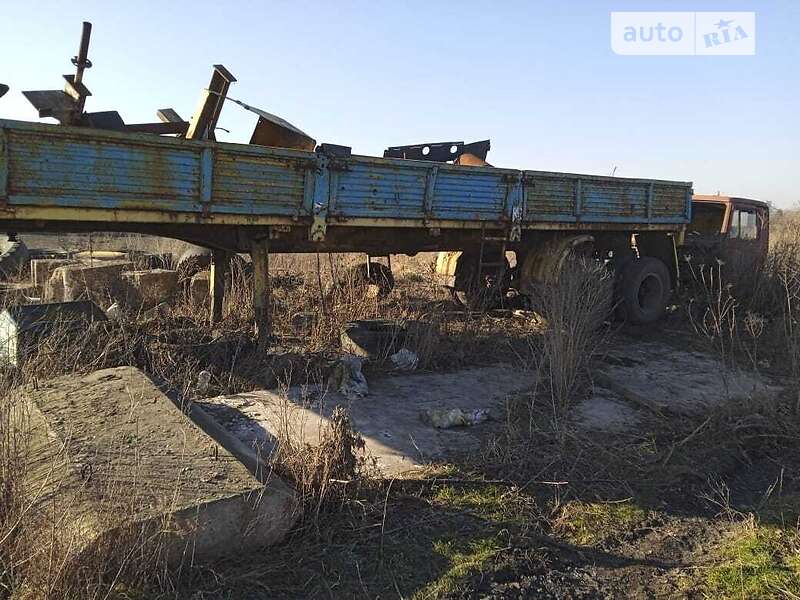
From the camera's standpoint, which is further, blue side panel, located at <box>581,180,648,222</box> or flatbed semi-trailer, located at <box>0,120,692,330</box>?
blue side panel, located at <box>581,180,648,222</box>

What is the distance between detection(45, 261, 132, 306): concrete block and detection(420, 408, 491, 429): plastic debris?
4.82 metres

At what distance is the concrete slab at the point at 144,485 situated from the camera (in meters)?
2.35

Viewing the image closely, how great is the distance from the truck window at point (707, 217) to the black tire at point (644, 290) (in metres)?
1.78

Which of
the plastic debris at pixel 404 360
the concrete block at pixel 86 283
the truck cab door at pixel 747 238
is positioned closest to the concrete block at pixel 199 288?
the concrete block at pixel 86 283

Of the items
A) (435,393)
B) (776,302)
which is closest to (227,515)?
(435,393)

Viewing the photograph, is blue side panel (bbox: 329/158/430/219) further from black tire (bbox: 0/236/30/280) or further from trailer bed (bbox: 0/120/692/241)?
black tire (bbox: 0/236/30/280)

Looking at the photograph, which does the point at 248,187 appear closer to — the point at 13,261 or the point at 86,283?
the point at 86,283

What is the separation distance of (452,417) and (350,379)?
1.14 meters

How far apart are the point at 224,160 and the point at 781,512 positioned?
14.6 ft

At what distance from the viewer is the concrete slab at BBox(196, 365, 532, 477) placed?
387cm

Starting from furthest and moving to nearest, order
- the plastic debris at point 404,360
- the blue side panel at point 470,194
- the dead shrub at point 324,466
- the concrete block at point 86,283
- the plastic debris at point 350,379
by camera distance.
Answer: the concrete block at point 86,283
the blue side panel at point 470,194
the plastic debris at point 404,360
the plastic debris at point 350,379
the dead shrub at point 324,466

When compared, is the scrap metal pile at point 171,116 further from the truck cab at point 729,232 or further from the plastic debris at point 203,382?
the truck cab at point 729,232

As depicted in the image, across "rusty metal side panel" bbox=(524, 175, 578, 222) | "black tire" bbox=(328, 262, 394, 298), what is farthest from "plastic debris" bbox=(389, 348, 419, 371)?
"rusty metal side panel" bbox=(524, 175, 578, 222)

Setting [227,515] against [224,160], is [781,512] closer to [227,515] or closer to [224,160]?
[227,515]
